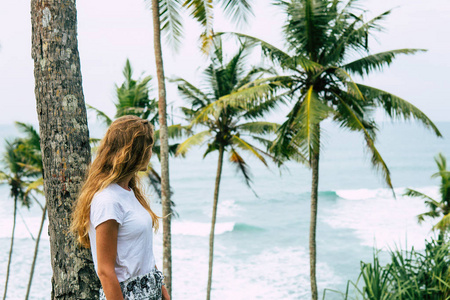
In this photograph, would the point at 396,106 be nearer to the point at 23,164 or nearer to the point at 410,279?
the point at 410,279

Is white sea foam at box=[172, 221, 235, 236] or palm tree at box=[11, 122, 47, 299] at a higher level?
palm tree at box=[11, 122, 47, 299]

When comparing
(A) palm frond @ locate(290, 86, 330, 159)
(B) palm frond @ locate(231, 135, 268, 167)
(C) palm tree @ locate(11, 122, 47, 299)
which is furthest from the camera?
(C) palm tree @ locate(11, 122, 47, 299)

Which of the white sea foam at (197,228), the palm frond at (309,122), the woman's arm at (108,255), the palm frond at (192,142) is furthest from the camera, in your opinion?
the white sea foam at (197,228)

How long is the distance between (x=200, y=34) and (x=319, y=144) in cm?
436

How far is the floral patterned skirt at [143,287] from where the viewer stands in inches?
83.7

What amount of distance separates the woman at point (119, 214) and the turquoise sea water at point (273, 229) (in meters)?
10.0

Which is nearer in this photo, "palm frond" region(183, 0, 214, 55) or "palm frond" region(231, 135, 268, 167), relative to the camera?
"palm frond" region(183, 0, 214, 55)

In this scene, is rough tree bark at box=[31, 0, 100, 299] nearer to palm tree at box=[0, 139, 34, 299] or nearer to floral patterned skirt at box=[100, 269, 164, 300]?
floral patterned skirt at box=[100, 269, 164, 300]

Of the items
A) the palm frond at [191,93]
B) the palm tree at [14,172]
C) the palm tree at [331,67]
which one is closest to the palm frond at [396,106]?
the palm tree at [331,67]

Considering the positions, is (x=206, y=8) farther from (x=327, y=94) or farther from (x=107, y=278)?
(x=107, y=278)

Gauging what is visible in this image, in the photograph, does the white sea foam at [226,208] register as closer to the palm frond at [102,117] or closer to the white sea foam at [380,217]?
the white sea foam at [380,217]

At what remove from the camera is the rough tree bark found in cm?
259

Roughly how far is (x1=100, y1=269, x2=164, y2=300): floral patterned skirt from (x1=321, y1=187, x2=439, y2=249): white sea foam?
26.7 m

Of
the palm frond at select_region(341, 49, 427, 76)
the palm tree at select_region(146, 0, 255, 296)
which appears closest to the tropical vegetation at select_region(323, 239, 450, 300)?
the palm tree at select_region(146, 0, 255, 296)
